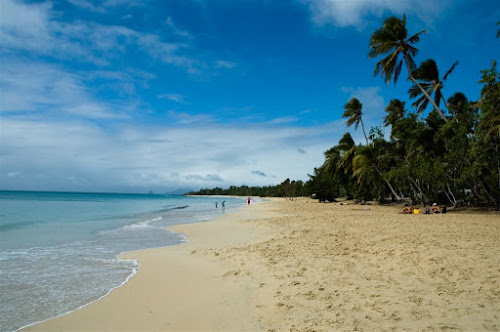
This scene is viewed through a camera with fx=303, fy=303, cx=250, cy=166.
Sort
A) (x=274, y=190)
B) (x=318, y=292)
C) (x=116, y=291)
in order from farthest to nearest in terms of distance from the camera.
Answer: (x=274, y=190) < (x=116, y=291) < (x=318, y=292)

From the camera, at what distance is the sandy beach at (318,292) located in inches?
153

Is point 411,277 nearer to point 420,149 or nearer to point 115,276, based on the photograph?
point 115,276

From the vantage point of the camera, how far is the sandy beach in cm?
388

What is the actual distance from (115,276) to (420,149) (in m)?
20.2

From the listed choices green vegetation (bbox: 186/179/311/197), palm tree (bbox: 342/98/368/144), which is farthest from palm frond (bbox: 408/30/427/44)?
green vegetation (bbox: 186/179/311/197)

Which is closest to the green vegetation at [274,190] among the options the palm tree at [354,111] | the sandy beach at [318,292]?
the palm tree at [354,111]

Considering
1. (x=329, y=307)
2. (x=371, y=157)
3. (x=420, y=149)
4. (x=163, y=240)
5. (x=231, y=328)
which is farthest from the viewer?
(x=371, y=157)

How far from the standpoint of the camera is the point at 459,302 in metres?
4.16

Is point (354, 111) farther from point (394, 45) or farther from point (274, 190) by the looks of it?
point (274, 190)

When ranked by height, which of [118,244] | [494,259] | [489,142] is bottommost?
[118,244]

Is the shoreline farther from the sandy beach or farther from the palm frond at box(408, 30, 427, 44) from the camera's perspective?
the palm frond at box(408, 30, 427, 44)

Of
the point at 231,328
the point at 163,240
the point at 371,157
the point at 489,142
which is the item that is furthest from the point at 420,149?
the point at 231,328

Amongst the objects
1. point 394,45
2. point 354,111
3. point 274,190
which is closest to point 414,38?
point 394,45

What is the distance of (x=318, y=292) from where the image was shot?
486cm
